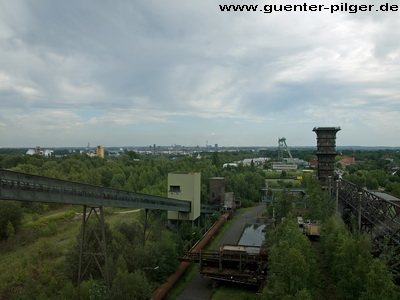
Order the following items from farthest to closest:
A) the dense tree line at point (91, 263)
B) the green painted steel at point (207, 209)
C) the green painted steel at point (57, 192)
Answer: the green painted steel at point (207, 209) → the dense tree line at point (91, 263) → the green painted steel at point (57, 192)

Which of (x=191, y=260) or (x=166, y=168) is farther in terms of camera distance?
(x=166, y=168)

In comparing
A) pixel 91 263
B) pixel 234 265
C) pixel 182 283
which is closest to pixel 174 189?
pixel 182 283

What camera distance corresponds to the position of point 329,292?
1850 cm

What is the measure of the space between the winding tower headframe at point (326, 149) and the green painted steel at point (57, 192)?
23.3 meters

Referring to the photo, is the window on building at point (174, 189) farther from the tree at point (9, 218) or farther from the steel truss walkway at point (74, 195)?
the tree at point (9, 218)

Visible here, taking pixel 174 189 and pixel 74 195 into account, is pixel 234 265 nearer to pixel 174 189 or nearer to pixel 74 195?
pixel 174 189

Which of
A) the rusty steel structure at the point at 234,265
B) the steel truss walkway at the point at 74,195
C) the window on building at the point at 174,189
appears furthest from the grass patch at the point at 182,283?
the window on building at the point at 174,189

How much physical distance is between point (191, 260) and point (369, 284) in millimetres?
12669

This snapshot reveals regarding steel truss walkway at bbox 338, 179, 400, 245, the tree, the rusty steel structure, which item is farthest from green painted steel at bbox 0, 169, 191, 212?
the tree

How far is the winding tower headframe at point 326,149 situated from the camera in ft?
117

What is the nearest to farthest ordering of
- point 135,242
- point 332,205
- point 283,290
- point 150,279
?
point 283,290
point 150,279
point 135,242
point 332,205

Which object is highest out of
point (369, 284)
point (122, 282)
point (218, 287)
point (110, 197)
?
point (110, 197)

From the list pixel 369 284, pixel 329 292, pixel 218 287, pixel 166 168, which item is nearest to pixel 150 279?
pixel 218 287

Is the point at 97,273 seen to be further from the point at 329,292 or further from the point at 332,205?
the point at 332,205
